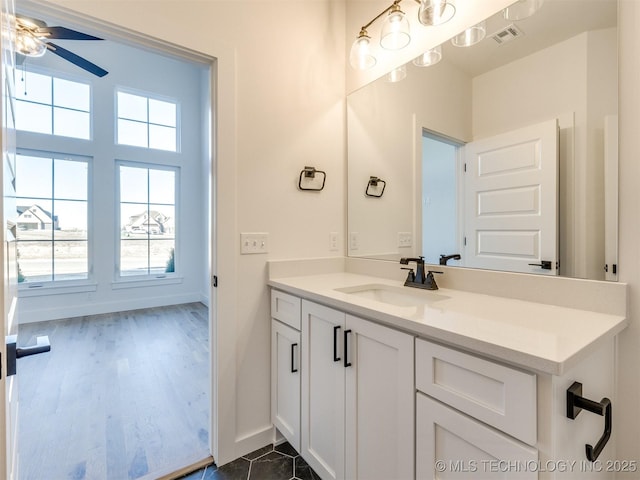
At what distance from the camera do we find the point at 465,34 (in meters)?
1.37

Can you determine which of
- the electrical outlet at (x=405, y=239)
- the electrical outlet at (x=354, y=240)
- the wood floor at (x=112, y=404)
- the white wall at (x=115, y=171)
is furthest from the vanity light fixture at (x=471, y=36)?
the white wall at (x=115, y=171)

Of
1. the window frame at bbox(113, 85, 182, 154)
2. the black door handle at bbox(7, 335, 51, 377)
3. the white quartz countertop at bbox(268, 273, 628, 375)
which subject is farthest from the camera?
the window frame at bbox(113, 85, 182, 154)

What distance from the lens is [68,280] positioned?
412 centimetres

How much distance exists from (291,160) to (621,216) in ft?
4.68

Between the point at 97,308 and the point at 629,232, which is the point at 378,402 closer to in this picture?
the point at 629,232

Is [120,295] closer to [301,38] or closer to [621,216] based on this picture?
[301,38]

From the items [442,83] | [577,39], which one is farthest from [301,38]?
[577,39]

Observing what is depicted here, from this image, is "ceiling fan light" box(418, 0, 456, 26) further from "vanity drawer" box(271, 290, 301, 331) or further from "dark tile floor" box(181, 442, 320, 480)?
"dark tile floor" box(181, 442, 320, 480)

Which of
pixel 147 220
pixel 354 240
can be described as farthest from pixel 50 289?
pixel 354 240

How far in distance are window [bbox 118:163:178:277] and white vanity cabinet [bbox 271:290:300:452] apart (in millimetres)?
3845

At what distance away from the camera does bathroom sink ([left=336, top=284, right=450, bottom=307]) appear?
4.49 feet

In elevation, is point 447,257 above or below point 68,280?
above

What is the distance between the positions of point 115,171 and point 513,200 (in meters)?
4.92

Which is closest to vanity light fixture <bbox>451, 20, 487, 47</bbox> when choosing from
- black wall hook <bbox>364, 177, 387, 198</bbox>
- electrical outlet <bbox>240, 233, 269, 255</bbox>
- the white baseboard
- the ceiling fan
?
black wall hook <bbox>364, 177, 387, 198</bbox>
